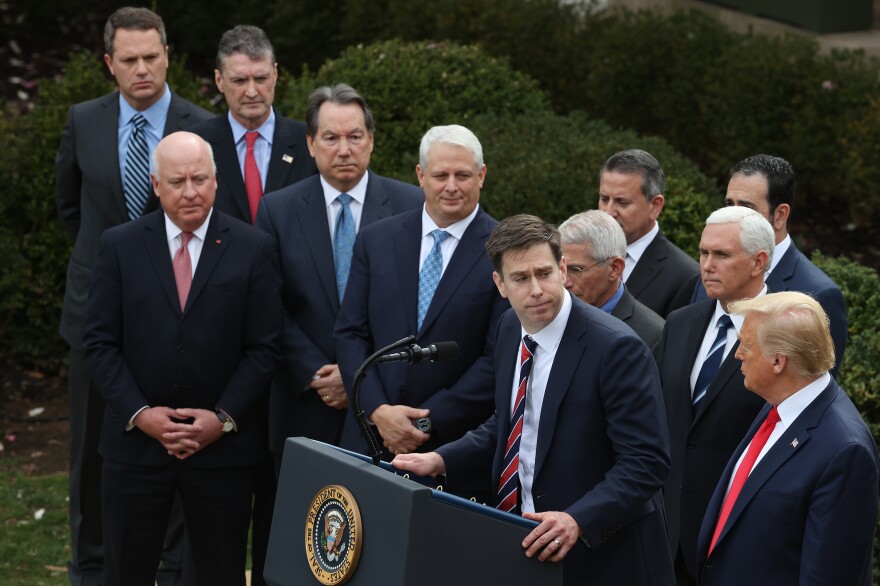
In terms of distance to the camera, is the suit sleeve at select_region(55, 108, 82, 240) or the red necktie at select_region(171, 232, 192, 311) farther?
the suit sleeve at select_region(55, 108, 82, 240)

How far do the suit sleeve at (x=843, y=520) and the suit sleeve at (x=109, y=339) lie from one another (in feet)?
9.99

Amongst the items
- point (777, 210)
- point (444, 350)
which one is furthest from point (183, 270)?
Result: point (777, 210)

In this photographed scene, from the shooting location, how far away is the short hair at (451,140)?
19.4 feet

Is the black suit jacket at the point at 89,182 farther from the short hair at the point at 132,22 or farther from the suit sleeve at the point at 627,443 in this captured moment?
the suit sleeve at the point at 627,443

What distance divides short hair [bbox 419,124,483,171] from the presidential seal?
6.86 ft

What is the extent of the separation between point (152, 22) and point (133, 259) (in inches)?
67.7

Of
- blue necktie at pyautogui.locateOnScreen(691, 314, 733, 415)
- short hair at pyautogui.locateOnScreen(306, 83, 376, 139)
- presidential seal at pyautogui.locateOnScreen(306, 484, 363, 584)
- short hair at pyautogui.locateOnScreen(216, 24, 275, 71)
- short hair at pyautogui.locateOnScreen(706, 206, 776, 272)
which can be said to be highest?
short hair at pyautogui.locateOnScreen(216, 24, 275, 71)

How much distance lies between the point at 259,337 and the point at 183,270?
0.45m

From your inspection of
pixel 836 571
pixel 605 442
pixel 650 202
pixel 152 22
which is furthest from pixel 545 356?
pixel 152 22

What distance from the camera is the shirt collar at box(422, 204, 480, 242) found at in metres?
5.99

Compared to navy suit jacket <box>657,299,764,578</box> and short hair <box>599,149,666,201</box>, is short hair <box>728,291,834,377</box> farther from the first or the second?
short hair <box>599,149,666,201</box>

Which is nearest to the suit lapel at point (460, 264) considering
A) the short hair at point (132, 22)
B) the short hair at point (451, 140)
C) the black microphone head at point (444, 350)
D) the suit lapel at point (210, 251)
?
the short hair at point (451, 140)

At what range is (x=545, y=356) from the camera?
185 inches

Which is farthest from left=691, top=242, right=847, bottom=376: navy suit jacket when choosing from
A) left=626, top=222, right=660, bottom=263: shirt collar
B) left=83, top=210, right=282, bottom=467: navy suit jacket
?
left=83, top=210, right=282, bottom=467: navy suit jacket
